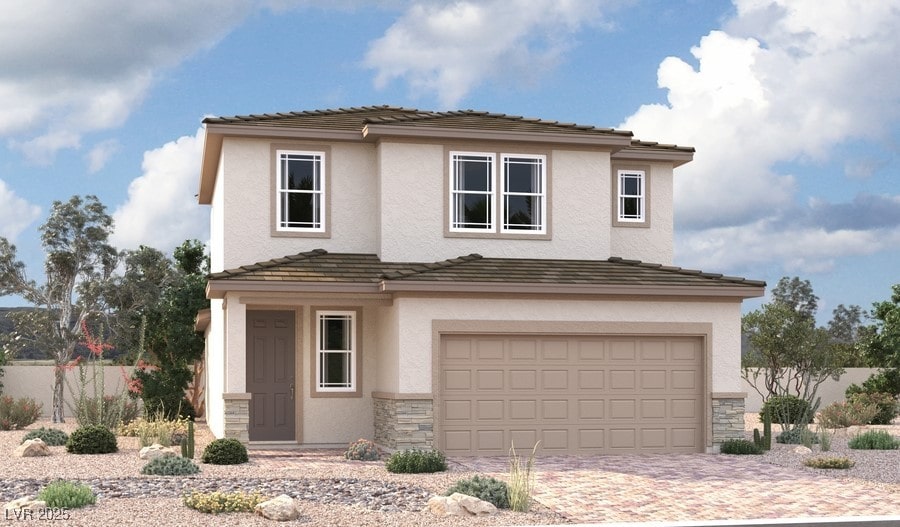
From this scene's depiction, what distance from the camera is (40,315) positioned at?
2973 centimetres

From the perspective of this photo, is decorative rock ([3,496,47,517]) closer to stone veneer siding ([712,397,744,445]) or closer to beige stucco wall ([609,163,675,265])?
stone veneer siding ([712,397,744,445])

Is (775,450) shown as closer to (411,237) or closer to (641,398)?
(641,398)

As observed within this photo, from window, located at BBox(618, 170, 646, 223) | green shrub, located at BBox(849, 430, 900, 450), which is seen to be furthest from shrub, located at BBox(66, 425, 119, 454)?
green shrub, located at BBox(849, 430, 900, 450)

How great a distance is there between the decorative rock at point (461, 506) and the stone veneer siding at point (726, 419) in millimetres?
8742

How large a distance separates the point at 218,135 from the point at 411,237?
4.35m

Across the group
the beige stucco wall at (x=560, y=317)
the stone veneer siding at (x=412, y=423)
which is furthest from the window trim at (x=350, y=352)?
the stone veneer siding at (x=412, y=423)

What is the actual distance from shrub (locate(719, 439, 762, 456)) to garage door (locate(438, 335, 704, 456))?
0.60 meters

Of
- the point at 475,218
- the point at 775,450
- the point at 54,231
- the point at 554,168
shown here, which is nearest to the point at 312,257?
the point at 475,218

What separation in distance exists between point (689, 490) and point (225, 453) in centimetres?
727

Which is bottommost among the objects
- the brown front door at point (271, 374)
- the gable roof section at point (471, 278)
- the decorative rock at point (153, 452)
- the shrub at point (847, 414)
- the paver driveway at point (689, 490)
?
the shrub at point (847, 414)

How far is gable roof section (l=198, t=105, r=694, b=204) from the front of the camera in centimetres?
2095

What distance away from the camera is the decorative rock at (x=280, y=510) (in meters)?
11.8

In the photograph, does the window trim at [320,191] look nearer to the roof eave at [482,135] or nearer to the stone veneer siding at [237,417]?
the roof eave at [482,135]

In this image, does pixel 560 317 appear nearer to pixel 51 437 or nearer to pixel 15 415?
pixel 51 437
